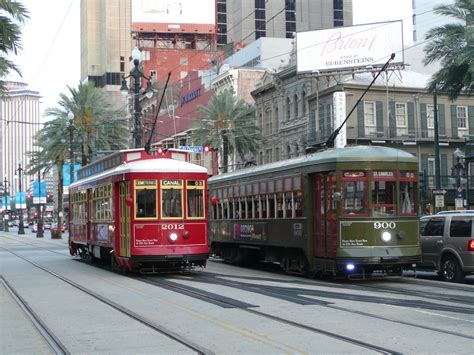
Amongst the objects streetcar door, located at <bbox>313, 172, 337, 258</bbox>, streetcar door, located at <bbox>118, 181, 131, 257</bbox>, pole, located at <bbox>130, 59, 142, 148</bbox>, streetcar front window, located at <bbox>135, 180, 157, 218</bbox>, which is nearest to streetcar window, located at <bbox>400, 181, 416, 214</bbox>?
streetcar door, located at <bbox>313, 172, 337, 258</bbox>

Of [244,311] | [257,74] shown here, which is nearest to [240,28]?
[257,74]

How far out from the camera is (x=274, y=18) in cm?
10869

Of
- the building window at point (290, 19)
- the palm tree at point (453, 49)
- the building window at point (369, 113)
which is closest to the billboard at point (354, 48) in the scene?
the building window at point (369, 113)

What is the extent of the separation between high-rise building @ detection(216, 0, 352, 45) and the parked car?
91.2m

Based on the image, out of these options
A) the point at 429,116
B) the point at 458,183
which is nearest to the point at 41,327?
the point at 458,183

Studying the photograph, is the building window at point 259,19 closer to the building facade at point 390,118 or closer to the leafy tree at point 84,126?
the building facade at point 390,118

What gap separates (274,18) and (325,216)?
9410 centimetres

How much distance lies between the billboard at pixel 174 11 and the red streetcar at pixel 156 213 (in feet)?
257

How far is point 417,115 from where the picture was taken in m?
53.1

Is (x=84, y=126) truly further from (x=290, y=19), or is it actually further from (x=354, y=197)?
(x=290, y=19)

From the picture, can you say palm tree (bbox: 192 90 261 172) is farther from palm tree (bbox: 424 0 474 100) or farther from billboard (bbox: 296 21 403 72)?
palm tree (bbox: 424 0 474 100)

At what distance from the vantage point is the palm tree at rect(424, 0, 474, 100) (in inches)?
1011

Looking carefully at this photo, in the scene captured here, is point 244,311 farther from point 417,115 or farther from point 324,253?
point 417,115

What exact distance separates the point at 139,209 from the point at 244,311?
7587mm
